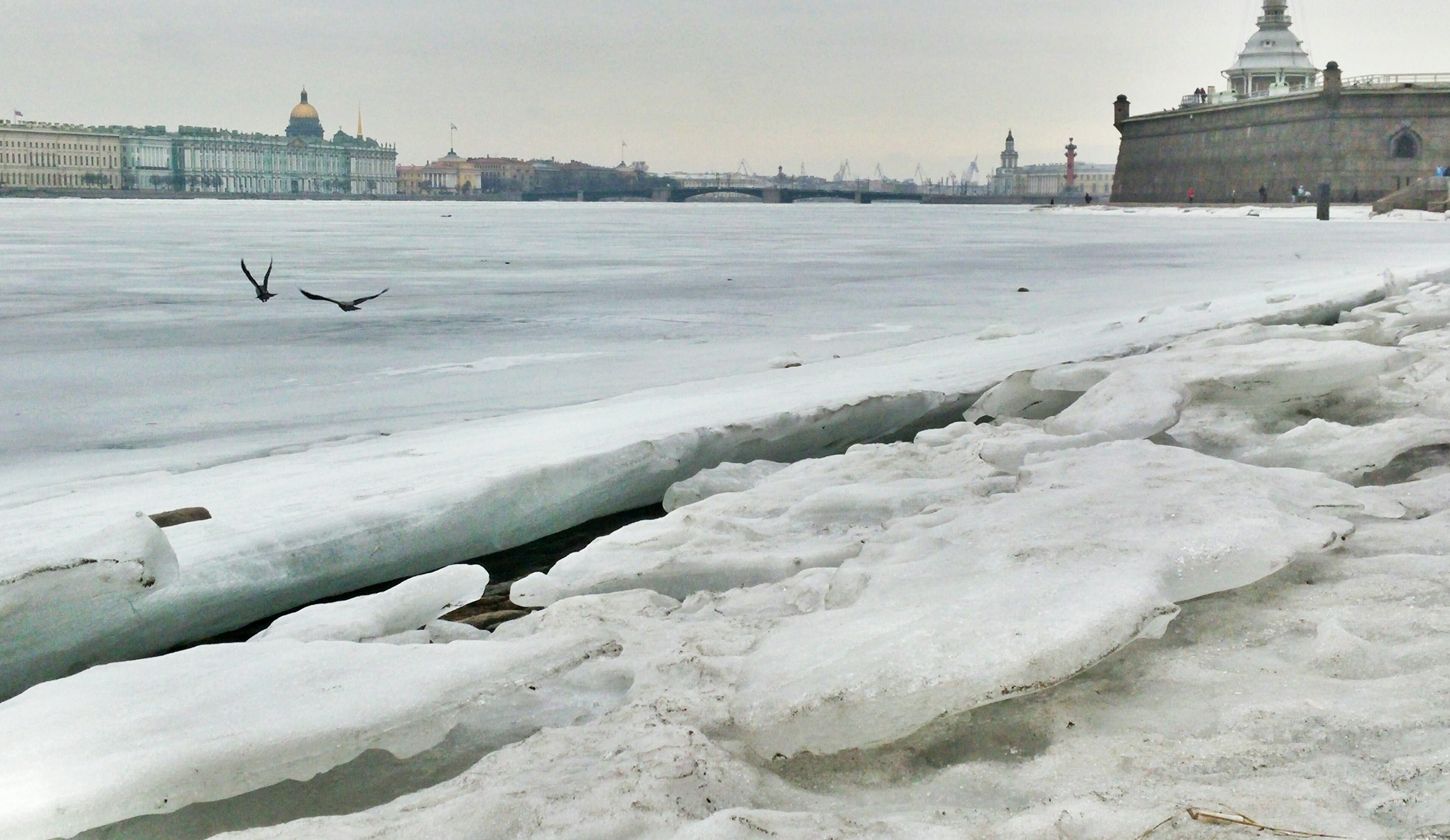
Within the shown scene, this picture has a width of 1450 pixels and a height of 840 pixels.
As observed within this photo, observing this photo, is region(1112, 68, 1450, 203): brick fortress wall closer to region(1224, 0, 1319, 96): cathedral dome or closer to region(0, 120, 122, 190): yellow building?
region(1224, 0, 1319, 96): cathedral dome

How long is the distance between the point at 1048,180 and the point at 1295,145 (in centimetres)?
9281

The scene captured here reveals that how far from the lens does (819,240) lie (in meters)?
20.5

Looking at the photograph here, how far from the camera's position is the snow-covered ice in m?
1.55

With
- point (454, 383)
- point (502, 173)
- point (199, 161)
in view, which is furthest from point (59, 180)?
point (454, 383)

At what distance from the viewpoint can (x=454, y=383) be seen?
4965 millimetres

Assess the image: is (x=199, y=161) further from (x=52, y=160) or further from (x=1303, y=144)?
(x=1303, y=144)

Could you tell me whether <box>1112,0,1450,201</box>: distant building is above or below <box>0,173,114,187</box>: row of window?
below

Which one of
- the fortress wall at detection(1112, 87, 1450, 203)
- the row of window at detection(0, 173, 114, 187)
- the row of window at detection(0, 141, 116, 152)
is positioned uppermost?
the row of window at detection(0, 141, 116, 152)

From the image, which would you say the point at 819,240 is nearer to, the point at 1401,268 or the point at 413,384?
the point at 1401,268

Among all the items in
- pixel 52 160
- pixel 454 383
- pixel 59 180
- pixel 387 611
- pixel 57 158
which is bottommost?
pixel 387 611

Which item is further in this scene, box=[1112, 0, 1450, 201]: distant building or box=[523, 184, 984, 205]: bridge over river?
box=[523, 184, 984, 205]: bridge over river

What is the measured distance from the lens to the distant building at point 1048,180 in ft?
436

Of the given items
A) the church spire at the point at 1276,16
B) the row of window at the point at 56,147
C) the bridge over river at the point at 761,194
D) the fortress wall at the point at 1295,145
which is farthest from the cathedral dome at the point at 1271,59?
the row of window at the point at 56,147

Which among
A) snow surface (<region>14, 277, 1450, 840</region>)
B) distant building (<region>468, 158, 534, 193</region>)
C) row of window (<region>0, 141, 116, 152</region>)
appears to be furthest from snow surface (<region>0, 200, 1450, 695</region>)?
distant building (<region>468, 158, 534, 193</region>)
